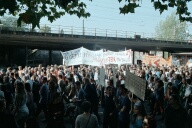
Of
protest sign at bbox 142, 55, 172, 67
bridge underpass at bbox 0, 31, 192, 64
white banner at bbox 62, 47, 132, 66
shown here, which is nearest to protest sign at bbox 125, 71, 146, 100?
white banner at bbox 62, 47, 132, 66

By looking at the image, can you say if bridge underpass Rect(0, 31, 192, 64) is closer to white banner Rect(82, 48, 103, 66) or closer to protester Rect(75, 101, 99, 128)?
white banner Rect(82, 48, 103, 66)

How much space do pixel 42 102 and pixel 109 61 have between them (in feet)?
28.4

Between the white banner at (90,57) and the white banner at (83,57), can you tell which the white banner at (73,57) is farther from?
the white banner at (90,57)

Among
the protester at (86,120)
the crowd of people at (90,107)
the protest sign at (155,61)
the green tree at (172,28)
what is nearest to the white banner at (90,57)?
the crowd of people at (90,107)

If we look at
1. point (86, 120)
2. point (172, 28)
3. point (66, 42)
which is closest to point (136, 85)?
point (86, 120)

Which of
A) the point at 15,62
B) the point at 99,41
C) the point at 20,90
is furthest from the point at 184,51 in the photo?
the point at 20,90

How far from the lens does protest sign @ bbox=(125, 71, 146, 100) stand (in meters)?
6.92

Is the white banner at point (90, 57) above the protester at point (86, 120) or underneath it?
above

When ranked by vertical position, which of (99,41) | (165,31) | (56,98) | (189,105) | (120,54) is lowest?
(189,105)

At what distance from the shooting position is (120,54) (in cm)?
1834

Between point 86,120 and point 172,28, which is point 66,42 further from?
point 172,28

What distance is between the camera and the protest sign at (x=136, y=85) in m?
6.92

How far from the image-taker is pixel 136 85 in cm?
727

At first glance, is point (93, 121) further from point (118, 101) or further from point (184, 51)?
point (184, 51)
